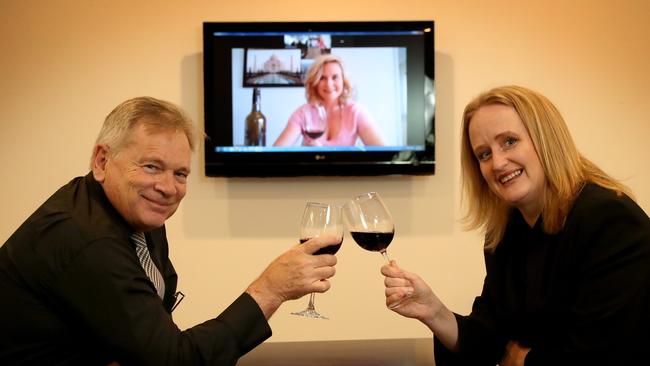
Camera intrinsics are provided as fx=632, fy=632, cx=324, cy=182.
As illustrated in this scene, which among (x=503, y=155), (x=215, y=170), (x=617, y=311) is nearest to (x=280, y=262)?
(x=503, y=155)

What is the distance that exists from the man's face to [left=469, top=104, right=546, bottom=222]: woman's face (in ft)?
2.59

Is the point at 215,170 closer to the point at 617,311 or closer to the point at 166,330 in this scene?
the point at 166,330

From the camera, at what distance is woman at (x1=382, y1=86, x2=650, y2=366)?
141 centimetres

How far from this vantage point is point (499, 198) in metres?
1.88

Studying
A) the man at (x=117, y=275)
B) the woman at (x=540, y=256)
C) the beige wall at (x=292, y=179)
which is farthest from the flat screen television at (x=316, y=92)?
the man at (x=117, y=275)

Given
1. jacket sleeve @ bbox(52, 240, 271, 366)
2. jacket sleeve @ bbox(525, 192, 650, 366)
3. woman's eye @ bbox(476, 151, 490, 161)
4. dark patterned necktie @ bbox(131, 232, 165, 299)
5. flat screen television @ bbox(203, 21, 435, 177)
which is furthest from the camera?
flat screen television @ bbox(203, 21, 435, 177)

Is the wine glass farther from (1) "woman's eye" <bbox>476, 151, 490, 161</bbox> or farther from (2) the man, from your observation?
(1) "woman's eye" <bbox>476, 151, 490, 161</bbox>

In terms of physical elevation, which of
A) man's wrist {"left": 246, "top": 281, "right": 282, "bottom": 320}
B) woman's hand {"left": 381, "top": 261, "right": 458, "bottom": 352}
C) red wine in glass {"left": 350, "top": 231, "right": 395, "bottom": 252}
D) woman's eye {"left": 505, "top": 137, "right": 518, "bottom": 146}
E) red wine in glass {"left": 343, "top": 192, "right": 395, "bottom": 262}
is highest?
woman's eye {"left": 505, "top": 137, "right": 518, "bottom": 146}

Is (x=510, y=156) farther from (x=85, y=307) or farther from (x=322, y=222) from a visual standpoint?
(x=85, y=307)

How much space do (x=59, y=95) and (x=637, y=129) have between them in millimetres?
2842

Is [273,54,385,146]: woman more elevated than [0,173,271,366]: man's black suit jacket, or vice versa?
[273,54,385,146]: woman

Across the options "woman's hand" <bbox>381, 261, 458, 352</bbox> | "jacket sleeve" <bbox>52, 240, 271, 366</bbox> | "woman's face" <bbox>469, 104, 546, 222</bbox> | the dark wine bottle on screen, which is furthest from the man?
the dark wine bottle on screen

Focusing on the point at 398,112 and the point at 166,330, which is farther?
the point at 398,112

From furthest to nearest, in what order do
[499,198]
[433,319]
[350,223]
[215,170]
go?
[215,170]
[499,198]
[433,319]
[350,223]
